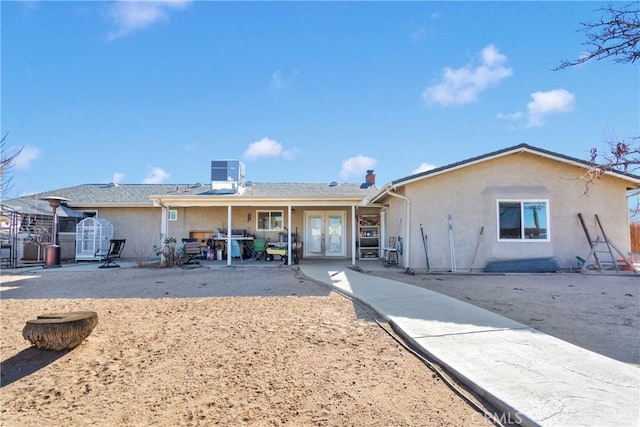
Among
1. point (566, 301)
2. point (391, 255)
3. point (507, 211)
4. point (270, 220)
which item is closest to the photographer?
point (566, 301)

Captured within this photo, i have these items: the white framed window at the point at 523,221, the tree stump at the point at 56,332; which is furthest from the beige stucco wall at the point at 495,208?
the tree stump at the point at 56,332

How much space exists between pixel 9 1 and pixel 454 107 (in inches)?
→ 500

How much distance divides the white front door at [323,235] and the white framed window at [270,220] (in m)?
1.14

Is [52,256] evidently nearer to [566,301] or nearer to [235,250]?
→ [235,250]

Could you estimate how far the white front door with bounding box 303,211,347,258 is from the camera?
1533cm

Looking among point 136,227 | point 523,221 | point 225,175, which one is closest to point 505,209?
point 523,221

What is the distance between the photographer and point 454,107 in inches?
501

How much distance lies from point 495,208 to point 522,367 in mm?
8394

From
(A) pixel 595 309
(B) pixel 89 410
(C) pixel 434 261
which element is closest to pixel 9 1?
(B) pixel 89 410

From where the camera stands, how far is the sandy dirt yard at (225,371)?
2682mm

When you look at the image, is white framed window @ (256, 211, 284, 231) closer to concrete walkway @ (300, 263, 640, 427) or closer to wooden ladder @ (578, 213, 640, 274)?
concrete walkway @ (300, 263, 640, 427)

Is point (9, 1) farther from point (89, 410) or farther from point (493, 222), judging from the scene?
point (493, 222)

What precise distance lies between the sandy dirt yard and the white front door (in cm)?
888

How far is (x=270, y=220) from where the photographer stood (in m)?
15.3
